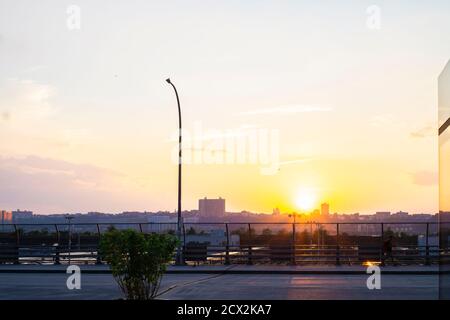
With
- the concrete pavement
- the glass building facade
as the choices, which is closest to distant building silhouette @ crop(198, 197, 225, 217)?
the concrete pavement

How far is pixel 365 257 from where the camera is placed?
3862 centimetres

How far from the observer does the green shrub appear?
1738cm

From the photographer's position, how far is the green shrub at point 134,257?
57.0 ft

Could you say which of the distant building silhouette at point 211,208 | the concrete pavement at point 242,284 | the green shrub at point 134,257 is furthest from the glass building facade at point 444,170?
the distant building silhouette at point 211,208

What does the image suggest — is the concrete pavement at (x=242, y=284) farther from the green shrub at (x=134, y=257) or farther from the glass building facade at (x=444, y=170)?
the glass building facade at (x=444, y=170)

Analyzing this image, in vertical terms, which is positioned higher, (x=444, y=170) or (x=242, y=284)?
(x=444, y=170)

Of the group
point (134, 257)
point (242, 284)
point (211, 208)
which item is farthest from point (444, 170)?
point (211, 208)

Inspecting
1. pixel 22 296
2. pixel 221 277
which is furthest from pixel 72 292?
pixel 221 277

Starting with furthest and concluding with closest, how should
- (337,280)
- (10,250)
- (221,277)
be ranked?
1. (10,250)
2. (221,277)
3. (337,280)

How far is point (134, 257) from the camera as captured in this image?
1739 cm

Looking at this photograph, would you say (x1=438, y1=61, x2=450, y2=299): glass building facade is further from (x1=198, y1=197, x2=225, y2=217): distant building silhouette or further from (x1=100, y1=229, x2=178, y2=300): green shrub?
(x1=198, y1=197, x2=225, y2=217): distant building silhouette

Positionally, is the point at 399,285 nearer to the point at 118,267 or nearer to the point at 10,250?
the point at 118,267

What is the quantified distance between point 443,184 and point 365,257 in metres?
28.7

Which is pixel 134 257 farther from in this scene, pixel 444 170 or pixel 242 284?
pixel 242 284
